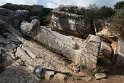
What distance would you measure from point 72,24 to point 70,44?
1.51 meters

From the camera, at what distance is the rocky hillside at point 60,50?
1136 centimetres

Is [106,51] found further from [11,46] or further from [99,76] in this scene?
[11,46]

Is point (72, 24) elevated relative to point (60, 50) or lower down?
elevated

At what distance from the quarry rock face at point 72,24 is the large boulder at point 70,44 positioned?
440mm

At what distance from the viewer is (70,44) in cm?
1312

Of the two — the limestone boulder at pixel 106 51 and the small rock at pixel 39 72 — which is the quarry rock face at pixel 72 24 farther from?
the small rock at pixel 39 72

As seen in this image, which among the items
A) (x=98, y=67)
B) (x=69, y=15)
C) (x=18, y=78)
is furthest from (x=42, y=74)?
(x=69, y=15)

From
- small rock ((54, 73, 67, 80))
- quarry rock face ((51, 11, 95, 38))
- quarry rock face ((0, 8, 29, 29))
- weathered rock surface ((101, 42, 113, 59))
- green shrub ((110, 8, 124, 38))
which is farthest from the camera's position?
quarry rock face ((0, 8, 29, 29))

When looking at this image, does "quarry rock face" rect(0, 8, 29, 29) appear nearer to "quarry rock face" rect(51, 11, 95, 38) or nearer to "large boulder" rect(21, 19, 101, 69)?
"large boulder" rect(21, 19, 101, 69)

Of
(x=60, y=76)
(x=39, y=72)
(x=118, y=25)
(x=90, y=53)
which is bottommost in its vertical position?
(x=60, y=76)

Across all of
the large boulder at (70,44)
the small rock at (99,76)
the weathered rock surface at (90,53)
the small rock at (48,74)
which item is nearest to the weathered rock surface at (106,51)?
the large boulder at (70,44)

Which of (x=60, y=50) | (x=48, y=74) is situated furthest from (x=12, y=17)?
(x=48, y=74)

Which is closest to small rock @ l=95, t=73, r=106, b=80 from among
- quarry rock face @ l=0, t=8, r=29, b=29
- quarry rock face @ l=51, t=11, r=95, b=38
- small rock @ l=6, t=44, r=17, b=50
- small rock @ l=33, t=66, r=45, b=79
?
small rock @ l=33, t=66, r=45, b=79

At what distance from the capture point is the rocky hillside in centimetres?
1136
